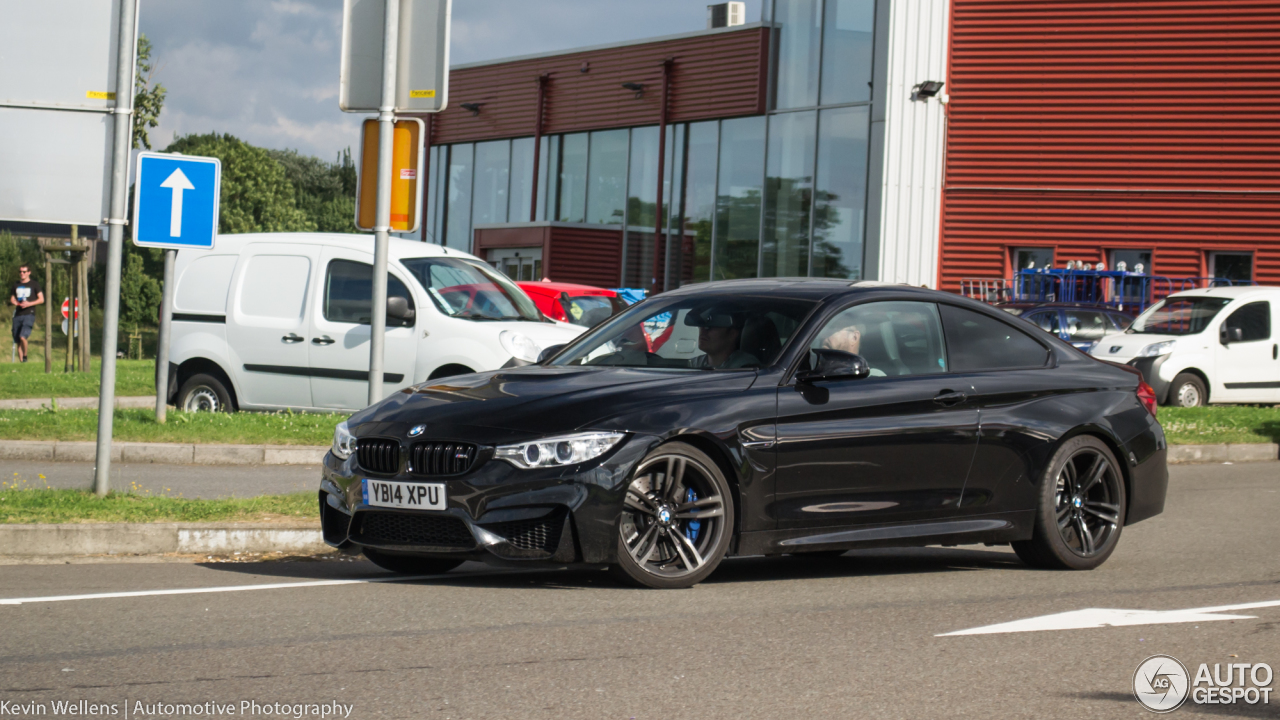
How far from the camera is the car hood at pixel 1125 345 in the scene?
20.2 metres

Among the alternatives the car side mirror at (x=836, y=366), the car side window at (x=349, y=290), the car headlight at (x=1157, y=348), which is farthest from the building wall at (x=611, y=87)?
the car side mirror at (x=836, y=366)

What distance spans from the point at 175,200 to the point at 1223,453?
11322 millimetres

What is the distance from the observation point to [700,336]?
7.21 m

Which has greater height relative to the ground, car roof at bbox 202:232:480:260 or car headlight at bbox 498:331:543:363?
car roof at bbox 202:232:480:260

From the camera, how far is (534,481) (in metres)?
6.20

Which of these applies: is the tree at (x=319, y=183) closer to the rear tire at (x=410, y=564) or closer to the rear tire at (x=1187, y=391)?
the rear tire at (x=1187, y=391)

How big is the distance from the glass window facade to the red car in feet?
27.4

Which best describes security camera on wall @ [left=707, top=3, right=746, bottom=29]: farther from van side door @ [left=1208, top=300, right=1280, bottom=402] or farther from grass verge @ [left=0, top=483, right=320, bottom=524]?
grass verge @ [left=0, top=483, right=320, bottom=524]

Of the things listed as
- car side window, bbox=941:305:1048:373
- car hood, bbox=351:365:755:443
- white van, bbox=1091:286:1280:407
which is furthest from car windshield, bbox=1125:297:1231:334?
car hood, bbox=351:365:755:443

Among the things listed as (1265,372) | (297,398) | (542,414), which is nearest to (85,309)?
(297,398)

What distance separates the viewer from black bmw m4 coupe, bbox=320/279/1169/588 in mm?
6277

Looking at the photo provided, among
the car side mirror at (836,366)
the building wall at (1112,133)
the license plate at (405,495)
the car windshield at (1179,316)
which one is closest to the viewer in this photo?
the license plate at (405,495)

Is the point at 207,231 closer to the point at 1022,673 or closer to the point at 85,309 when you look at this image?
the point at 1022,673

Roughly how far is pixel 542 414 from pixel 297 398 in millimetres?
8622
